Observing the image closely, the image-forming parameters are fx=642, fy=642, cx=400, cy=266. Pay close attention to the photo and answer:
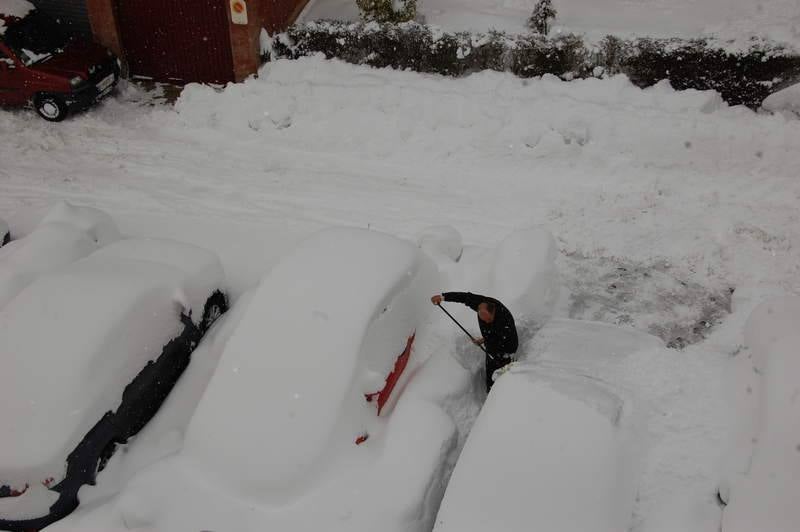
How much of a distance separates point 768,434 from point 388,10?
9.15 m

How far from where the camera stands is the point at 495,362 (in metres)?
5.84

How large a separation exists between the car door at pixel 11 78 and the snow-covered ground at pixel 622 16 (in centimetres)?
489

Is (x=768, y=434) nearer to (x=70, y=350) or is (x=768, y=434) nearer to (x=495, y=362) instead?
(x=495, y=362)

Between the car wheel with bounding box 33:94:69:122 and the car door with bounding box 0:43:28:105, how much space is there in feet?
1.08

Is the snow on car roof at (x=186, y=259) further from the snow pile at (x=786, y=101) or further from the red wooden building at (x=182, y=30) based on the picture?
the snow pile at (x=786, y=101)

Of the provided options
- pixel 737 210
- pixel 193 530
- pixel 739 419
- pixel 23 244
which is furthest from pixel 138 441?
pixel 737 210

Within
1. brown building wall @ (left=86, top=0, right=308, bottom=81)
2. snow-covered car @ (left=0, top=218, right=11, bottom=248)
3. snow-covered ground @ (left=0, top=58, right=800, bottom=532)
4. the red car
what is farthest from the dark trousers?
the red car

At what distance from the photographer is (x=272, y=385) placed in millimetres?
5047

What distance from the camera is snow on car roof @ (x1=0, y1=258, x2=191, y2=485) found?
510 centimetres

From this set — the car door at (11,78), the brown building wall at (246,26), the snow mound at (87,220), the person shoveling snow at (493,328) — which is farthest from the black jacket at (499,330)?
the car door at (11,78)

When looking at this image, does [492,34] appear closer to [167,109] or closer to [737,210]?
[737,210]

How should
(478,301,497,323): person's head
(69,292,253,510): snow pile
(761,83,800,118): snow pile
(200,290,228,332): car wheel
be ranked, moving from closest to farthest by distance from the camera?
(69,292,253,510): snow pile, (478,301,497,323): person's head, (200,290,228,332): car wheel, (761,83,800,118): snow pile

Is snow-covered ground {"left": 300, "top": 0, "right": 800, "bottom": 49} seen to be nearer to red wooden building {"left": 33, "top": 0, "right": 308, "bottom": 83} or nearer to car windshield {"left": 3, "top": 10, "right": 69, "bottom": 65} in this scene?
red wooden building {"left": 33, "top": 0, "right": 308, "bottom": 83}

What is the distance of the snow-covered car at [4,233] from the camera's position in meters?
8.12
